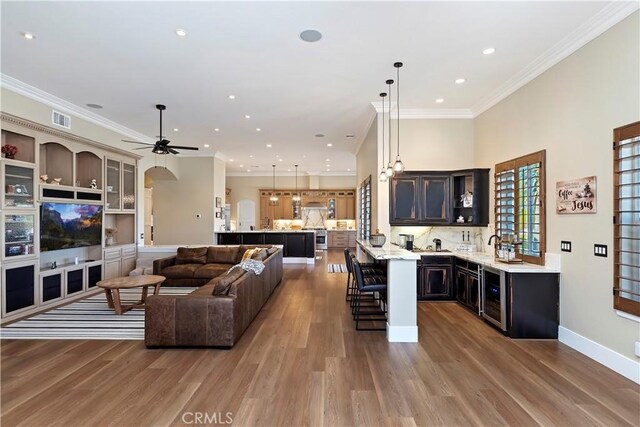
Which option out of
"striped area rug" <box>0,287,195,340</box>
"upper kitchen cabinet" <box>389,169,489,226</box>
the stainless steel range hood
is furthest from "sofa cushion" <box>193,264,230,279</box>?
the stainless steel range hood

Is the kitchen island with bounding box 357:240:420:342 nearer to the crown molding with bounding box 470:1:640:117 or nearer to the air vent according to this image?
the crown molding with bounding box 470:1:640:117

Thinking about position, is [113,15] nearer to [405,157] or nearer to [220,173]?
[405,157]

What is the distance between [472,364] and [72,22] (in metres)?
5.48

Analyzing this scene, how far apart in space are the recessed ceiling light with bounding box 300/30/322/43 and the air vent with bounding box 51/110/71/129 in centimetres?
473

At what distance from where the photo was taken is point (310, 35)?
3.40 metres

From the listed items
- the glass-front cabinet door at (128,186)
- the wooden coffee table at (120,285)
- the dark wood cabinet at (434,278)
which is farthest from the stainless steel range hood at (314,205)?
the wooden coffee table at (120,285)

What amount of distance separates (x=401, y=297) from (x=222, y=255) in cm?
447

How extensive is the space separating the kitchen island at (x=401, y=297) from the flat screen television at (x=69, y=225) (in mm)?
5508

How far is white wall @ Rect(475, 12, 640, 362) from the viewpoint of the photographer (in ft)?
9.74

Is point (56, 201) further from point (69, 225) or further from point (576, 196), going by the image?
point (576, 196)

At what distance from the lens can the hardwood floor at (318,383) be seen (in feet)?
7.67

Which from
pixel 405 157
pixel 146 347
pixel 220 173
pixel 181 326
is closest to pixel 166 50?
pixel 181 326

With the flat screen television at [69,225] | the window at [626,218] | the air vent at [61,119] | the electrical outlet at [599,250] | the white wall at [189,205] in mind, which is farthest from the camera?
the white wall at [189,205]

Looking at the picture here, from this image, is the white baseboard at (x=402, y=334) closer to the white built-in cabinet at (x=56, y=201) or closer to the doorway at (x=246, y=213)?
the white built-in cabinet at (x=56, y=201)
